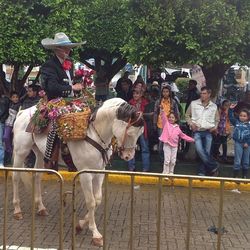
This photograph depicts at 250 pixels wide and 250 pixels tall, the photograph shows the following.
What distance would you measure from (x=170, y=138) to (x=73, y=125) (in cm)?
322

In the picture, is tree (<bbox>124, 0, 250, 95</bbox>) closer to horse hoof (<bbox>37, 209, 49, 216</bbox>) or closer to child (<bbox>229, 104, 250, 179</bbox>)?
child (<bbox>229, 104, 250, 179</bbox>)

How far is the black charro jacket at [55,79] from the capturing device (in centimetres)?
645

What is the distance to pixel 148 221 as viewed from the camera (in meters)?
7.02

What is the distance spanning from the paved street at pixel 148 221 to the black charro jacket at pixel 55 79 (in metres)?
1.91

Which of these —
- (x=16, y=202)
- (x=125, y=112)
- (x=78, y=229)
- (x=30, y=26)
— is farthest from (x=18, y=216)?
(x=30, y=26)

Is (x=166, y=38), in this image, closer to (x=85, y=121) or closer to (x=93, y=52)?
(x=85, y=121)

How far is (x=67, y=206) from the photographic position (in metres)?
7.77

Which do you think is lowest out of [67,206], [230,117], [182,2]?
[67,206]

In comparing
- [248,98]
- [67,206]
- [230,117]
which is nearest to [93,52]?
[248,98]

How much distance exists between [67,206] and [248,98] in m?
5.65

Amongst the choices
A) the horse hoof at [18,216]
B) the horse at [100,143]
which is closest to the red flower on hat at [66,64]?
the horse at [100,143]

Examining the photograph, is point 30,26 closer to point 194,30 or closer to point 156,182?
point 194,30

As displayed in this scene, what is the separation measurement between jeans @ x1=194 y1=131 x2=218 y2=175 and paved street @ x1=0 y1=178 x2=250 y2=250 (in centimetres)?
59

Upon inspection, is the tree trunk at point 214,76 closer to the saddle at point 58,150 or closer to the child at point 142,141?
the child at point 142,141
